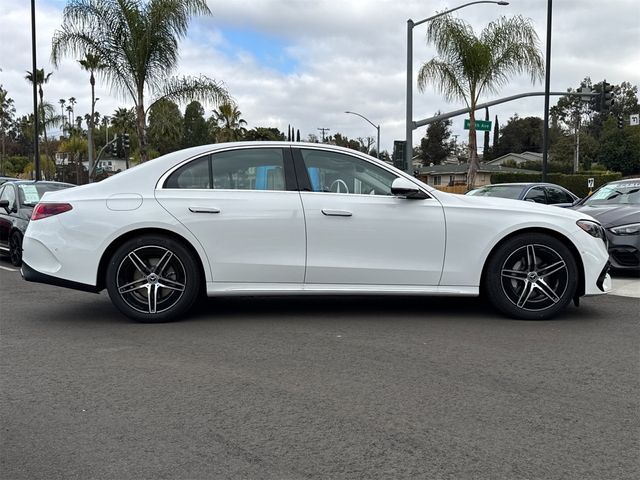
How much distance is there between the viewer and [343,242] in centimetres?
548

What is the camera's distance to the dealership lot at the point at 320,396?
2863mm

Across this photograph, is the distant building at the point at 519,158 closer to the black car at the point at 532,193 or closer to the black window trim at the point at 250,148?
the black car at the point at 532,193

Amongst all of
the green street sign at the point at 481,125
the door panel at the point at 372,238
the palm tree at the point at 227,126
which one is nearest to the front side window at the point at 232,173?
the door panel at the point at 372,238

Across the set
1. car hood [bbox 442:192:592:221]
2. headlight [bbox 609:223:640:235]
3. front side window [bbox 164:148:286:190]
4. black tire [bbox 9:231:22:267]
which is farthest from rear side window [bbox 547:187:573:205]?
black tire [bbox 9:231:22:267]

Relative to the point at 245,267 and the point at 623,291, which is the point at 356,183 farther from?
the point at 623,291

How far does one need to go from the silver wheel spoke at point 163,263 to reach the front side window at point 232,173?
621 mm

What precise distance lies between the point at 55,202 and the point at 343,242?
2568 mm

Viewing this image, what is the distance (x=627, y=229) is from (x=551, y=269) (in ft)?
11.2

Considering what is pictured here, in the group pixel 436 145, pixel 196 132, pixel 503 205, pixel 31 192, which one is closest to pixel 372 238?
pixel 503 205

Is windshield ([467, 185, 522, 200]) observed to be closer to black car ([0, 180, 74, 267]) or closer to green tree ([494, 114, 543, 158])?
black car ([0, 180, 74, 267])

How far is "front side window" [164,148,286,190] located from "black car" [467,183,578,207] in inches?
283

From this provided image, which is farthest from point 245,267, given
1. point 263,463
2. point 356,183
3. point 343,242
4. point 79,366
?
point 263,463

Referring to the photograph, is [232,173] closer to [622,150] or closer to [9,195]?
[9,195]

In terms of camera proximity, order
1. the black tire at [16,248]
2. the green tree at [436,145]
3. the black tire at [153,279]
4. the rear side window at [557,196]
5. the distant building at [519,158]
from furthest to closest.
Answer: the green tree at [436,145]
the distant building at [519,158]
the rear side window at [557,196]
the black tire at [16,248]
the black tire at [153,279]
